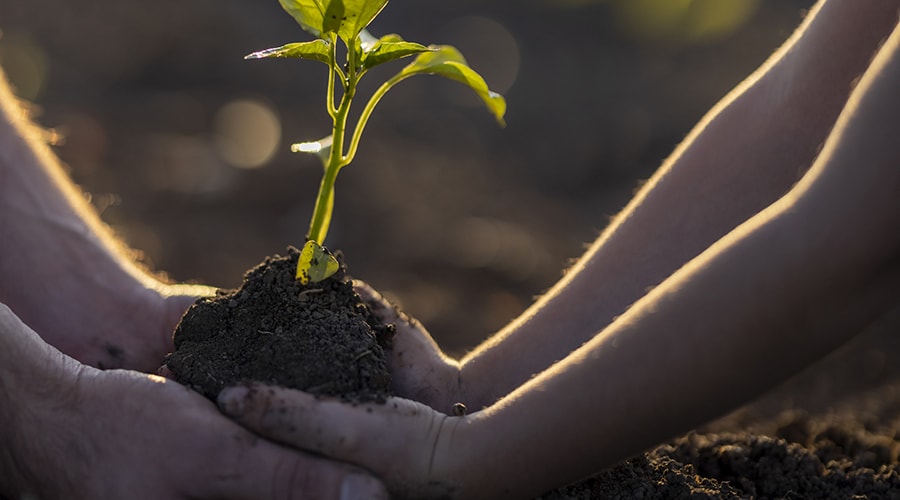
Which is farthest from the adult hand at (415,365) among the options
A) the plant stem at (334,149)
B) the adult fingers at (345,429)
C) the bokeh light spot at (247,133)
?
the bokeh light spot at (247,133)

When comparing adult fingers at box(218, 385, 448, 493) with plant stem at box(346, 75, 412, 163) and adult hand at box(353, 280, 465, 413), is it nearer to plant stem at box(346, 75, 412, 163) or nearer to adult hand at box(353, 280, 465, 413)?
adult hand at box(353, 280, 465, 413)

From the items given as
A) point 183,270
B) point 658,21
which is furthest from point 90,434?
point 658,21

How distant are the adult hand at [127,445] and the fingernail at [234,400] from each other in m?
0.03

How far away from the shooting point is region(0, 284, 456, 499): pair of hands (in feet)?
4.84

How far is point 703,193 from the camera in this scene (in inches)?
77.0

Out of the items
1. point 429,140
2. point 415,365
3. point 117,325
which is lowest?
point 415,365

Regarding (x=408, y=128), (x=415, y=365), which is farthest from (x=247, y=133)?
(x=415, y=365)

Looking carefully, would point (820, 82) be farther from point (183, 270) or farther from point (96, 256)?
point (183, 270)

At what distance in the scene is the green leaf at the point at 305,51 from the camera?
152cm

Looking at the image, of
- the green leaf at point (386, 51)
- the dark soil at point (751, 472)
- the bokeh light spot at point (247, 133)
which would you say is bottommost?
the dark soil at point (751, 472)

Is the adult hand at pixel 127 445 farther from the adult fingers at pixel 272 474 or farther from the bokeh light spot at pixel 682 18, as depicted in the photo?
the bokeh light spot at pixel 682 18

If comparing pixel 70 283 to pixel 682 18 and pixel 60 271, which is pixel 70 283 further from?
pixel 682 18

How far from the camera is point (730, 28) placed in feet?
22.0

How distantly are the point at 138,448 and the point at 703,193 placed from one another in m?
1.30
